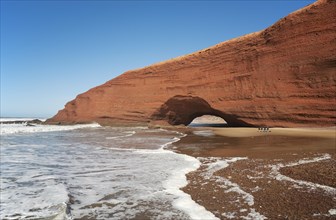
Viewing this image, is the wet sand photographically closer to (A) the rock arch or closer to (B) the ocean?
(B) the ocean

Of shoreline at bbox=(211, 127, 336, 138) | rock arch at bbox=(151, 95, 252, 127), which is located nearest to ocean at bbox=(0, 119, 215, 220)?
shoreline at bbox=(211, 127, 336, 138)

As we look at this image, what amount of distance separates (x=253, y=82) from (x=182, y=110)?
10.3 meters

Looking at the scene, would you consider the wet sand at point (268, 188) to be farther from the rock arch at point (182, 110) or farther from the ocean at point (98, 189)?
the rock arch at point (182, 110)

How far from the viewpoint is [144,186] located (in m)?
5.71

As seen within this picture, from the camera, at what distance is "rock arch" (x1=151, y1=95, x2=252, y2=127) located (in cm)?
3069

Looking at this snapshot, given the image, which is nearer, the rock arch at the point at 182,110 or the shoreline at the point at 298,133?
the shoreline at the point at 298,133

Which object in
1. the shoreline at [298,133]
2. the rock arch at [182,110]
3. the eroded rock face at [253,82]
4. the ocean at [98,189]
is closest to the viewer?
the ocean at [98,189]

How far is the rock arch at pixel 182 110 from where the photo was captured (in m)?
30.7

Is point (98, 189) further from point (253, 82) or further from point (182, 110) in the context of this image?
point (182, 110)

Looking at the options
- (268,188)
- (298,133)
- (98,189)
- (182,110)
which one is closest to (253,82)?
(298,133)

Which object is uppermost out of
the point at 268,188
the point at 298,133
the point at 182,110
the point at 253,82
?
the point at 253,82

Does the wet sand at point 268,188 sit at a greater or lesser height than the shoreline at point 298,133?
greater

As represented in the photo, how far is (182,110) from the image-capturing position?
3359 centimetres

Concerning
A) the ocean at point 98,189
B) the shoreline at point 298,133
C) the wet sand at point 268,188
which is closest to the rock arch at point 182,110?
the shoreline at point 298,133
